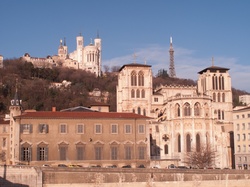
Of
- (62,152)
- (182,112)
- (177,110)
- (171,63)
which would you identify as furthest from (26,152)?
(171,63)

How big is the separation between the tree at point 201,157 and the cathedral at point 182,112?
94cm

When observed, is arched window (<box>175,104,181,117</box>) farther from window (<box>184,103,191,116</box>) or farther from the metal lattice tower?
the metal lattice tower

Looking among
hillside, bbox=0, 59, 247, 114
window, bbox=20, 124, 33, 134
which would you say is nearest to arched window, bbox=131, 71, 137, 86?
hillside, bbox=0, 59, 247, 114

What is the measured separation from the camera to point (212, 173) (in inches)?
2101

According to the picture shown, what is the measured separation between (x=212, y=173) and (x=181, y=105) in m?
26.3

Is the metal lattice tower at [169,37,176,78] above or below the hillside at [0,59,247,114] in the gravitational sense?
above

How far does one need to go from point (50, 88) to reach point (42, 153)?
60.5 metres

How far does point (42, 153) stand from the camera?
58.6 m

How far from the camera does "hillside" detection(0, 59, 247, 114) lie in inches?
4195

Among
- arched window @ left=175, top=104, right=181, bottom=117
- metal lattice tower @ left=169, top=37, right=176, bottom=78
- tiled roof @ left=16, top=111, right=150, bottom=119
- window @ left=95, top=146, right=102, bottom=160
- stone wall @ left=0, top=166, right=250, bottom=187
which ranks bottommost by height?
stone wall @ left=0, top=166, right=250, bottom=187

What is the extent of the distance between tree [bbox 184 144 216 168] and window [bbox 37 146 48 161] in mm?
23212

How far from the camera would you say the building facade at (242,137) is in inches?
2916

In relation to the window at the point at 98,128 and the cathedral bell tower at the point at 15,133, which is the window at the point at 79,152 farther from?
the cathedral bell tower at the point at 15,133

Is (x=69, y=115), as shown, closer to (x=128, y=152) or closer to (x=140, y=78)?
(x=128, y=152)
